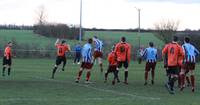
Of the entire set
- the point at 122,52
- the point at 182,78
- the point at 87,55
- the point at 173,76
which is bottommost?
the point at 182,78

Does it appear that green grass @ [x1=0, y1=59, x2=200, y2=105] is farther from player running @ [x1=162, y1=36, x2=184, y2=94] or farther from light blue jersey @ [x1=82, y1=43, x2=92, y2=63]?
light blue jersey @ [x1=82, y1=43, x2=92, y2=63]

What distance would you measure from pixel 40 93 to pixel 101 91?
2.69 meters

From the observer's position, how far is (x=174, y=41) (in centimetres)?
2538

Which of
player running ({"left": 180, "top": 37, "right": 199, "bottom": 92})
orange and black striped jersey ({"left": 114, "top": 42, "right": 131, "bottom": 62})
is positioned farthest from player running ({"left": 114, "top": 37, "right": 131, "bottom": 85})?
player running ({"left": 180, "top": 37, "right": 199, "bottom": 92})

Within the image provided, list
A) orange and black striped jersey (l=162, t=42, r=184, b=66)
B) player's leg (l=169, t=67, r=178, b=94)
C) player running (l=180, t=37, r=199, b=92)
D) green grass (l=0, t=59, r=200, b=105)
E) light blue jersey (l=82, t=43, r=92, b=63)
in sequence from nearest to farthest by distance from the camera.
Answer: green grass (l=0, t=59, r=200, b=105) → player's leg (l=169, t=67, r=178, b=94) → orange and black striped jersey (l=162, t=42, r=184, b=66) → player running (l=180, t=37, r=199, b=92) → light blue jersey (l=82, t=43, r=92, b=63)

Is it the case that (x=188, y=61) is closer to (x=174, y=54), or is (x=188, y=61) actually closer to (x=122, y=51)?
(x=174, y=54)

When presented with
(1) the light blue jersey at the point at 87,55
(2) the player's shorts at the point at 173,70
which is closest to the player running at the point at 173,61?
(2) the player's shorts at the point at 173,70

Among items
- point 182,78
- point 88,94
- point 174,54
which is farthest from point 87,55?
point 88,94

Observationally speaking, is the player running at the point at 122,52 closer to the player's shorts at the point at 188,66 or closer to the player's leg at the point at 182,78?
the player's leg at the point at 182,78

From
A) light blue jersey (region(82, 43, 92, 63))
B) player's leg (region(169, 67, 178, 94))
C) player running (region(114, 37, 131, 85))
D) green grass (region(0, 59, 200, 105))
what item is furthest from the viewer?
player running (region(114, 37, 131, 85))

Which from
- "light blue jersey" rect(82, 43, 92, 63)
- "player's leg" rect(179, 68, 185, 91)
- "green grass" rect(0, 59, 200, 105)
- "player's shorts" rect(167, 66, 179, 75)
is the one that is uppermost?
"light blue jersey" rect(82, 43, 92, 63)

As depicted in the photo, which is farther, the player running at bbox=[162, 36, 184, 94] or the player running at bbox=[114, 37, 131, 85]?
the player running at bbox=[114, 37, 131, 85]

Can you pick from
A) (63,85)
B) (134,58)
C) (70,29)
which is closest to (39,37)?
(70,29)

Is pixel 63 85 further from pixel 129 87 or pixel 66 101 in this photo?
pixel 66 101
